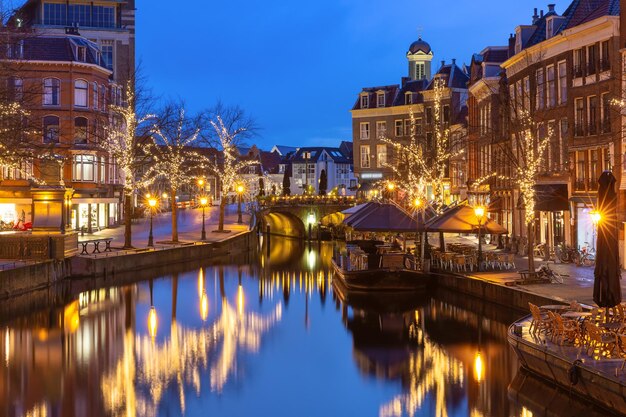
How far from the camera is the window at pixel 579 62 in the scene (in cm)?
4303

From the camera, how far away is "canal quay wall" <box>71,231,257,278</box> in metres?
43.4

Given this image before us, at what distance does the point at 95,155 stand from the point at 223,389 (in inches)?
1912

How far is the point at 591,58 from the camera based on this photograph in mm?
42125

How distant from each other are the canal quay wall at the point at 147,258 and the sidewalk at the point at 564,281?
19.1 metres

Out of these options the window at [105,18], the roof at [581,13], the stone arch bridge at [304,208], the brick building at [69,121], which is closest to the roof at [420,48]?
the stone arch bridge at [304,208]

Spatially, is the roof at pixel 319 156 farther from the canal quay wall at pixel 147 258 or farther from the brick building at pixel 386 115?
the canal quay wall at pixel 147 258

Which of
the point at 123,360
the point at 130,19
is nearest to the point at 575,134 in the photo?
the point at 123,360

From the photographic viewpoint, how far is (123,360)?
82.2 ft

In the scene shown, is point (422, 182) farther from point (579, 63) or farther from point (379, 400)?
point (379, 400)

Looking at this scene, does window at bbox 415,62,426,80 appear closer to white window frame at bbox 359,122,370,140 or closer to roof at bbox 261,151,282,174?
white window frame at bbox 359,122,370,140

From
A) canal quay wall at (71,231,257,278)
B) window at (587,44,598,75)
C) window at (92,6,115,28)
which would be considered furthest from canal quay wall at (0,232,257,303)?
window at (92,6,115,28)

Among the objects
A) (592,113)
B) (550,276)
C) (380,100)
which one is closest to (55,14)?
(380,100)

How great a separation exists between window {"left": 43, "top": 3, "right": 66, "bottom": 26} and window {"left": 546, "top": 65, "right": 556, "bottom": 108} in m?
55.5

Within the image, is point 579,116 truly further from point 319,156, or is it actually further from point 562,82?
point 319,156
